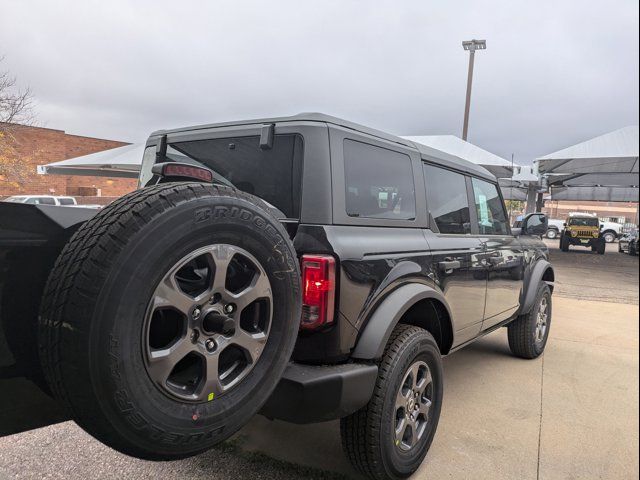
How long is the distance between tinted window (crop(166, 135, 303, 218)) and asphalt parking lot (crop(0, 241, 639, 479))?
5.07 ft

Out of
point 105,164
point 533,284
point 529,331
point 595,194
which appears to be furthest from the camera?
point 595,194

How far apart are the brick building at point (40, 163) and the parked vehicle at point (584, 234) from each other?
23812 mm

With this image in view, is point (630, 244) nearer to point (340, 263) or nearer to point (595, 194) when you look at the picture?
point (595, 194)

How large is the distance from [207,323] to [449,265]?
178 cm

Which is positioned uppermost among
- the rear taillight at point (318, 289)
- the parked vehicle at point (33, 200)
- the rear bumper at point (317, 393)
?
the parked vehicle at point (33, 200)

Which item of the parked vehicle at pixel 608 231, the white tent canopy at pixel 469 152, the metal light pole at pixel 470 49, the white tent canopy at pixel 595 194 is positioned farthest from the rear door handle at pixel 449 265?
the parked vehicle at pixel 608 231

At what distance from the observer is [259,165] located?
234cm

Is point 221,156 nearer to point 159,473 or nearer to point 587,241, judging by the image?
point 159,473

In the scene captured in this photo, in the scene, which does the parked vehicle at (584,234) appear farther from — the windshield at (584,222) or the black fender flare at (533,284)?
the black fender flare at (533,284)

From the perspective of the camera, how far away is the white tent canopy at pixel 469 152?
16.0 meters

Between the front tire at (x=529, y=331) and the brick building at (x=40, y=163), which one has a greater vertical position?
the brick building at (x=40, y=163)

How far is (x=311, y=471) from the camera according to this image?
256 cm

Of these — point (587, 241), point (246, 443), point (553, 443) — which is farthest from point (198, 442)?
point (587, 241)

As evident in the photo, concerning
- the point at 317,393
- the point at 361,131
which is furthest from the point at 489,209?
the point at 317,393
